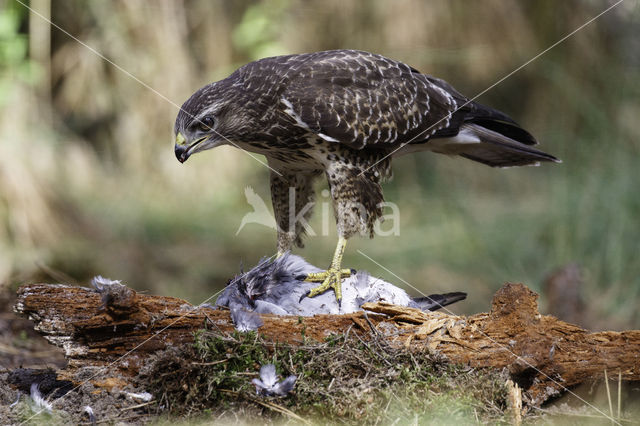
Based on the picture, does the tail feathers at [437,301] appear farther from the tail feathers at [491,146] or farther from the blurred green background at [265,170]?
the blurred green background at [265,170]

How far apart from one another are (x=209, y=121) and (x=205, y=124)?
0.03 metres

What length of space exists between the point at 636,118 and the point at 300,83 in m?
5.14

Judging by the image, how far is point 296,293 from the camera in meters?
3.16

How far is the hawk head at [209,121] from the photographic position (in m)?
3.27

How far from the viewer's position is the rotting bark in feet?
8.14

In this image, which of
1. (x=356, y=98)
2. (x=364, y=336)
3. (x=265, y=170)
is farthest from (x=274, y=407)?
(x=265, y=170)

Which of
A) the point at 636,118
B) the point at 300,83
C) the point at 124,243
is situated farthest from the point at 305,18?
the point at 300,83

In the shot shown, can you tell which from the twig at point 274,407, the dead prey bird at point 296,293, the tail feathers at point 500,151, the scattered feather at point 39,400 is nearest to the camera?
the twig at point 274,407

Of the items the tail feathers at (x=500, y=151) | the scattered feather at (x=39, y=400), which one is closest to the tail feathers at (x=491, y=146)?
the tail feathers at (x=500, y=151)

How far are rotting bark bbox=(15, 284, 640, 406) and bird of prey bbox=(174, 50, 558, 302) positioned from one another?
28.4 inches

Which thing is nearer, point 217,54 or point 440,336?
point 440,336

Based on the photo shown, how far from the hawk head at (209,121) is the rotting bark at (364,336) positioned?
1.01 meters

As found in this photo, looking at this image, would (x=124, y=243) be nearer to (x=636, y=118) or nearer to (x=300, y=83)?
(x=300, y=83)

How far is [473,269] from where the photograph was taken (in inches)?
250
